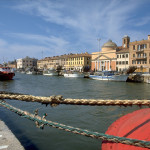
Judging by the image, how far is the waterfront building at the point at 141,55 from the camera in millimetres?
53731

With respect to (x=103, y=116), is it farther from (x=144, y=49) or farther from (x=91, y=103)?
(x=144, y=49)

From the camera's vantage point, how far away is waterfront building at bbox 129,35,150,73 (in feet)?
176

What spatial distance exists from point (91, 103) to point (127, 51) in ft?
205

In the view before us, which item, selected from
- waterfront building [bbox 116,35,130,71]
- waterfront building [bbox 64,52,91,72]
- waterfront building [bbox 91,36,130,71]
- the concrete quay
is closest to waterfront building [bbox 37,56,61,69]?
waterfront building [bbox 64,52,91,72]

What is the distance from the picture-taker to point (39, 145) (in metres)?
5.46

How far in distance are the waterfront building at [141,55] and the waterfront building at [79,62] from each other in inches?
1059

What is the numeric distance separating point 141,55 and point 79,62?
3931 cm

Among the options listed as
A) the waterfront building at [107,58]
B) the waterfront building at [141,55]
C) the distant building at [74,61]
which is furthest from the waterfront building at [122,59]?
the distant building at [74,61]

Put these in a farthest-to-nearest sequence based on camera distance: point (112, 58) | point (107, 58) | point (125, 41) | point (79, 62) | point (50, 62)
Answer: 1. point (50, 62)
2. point (79, 62)
3. point (125, 41)
4. point (107, 58)
5. point (112, 58)

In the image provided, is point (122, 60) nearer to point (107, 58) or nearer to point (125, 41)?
point (107, 58)

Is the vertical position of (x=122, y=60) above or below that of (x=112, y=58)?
below

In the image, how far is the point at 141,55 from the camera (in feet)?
183

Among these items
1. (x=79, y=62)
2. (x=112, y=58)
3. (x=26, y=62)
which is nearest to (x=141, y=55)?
(x=112, y=58)

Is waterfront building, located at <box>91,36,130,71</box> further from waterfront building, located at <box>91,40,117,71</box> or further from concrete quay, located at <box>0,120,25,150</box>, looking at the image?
concrete quay, located at <box>0,120,25,150</box>
